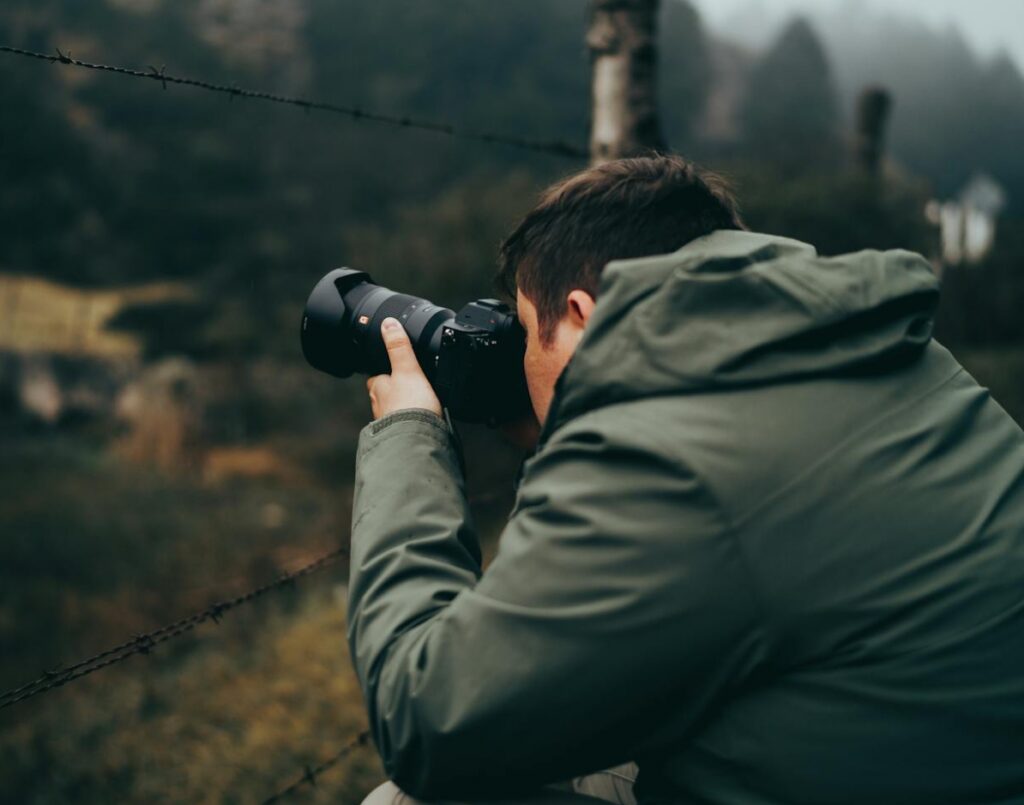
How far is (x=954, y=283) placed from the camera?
9.84m

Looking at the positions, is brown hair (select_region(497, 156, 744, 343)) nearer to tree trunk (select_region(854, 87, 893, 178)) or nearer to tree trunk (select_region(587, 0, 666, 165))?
tree trunk (select_region(587, 0, 666, 165))

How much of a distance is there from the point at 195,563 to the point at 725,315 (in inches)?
236

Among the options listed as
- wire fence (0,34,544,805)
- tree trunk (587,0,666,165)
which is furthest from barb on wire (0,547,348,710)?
tree trunk (587,0,666,165)

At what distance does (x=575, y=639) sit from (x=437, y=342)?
2.21ft

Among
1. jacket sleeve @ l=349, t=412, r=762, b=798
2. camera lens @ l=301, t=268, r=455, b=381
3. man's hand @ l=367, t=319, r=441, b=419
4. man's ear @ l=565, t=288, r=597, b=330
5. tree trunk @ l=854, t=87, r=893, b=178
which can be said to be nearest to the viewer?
jacket sleeve @ l=349, t=412, r=762, b=798

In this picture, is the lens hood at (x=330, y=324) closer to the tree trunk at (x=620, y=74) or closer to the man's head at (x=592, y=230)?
the man's head at (x=592, y=230)

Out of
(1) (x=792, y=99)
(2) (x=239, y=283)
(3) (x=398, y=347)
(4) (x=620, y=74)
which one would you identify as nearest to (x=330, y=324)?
(3) (x=398, y=347)

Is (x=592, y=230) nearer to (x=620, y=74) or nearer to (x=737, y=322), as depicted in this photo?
(x=737, y=322)

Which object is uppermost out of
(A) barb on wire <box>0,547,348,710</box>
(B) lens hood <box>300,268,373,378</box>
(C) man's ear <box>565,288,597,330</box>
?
(C) man's ear <box>565,288,597,330</box>

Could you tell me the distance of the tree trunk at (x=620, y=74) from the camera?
2.63 meters

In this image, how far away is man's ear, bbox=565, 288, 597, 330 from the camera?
1217 millimetres

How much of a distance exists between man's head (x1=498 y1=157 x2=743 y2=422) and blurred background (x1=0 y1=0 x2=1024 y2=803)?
18.3 inches

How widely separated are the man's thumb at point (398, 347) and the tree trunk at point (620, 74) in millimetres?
1255

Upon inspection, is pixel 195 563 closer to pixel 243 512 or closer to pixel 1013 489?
pixel 243 512
